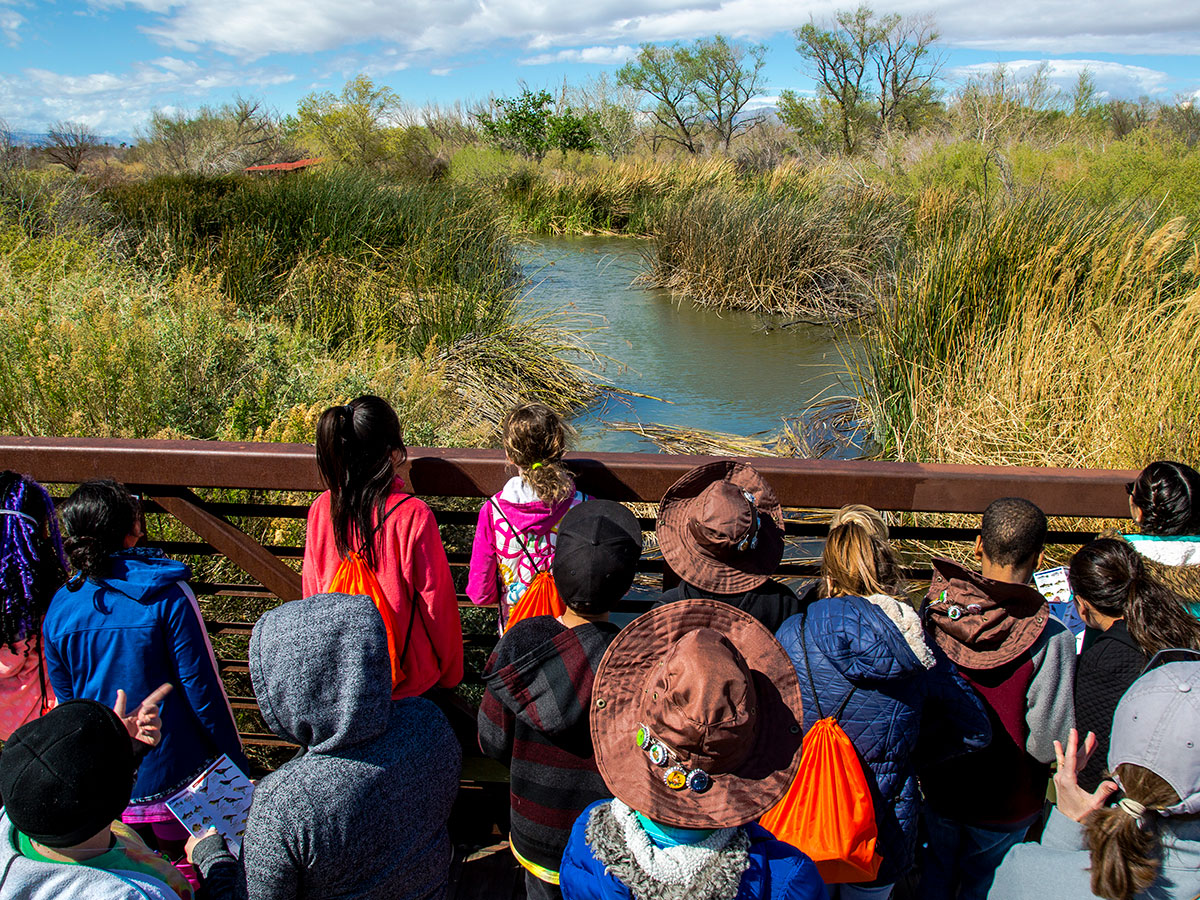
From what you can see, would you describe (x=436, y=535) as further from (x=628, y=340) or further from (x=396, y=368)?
(x=628, y=340)

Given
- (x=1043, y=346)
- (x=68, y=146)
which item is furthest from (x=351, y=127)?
(x=1043, y=346)

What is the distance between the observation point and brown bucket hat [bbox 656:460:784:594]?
1827 mm

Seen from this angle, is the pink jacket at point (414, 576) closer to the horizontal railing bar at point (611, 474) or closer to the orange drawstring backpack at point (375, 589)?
the orange drawstring backpack at point (375, 589)

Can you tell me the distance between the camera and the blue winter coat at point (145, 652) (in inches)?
70.6

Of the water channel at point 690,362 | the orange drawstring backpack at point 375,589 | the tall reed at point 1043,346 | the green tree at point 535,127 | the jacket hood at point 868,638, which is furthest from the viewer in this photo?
the green tree at point 535,127

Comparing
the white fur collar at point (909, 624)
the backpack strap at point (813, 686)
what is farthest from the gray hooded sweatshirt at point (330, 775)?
the white fur collar at point (909, 624)

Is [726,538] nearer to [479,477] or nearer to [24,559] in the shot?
[479,477]

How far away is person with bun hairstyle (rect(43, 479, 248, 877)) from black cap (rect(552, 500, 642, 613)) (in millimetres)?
893

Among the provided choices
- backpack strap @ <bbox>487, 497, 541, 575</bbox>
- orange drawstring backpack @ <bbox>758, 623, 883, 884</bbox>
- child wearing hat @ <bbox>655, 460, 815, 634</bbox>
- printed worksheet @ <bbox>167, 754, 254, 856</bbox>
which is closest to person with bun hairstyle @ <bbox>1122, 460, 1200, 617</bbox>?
child wearing hat @ <bbox>655, 460, 815, 634</bbox>

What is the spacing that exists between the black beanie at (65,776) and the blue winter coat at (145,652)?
540mm

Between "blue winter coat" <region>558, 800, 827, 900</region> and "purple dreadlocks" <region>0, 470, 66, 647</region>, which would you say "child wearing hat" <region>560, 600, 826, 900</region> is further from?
"purple dreadlocks" <region>0, 470, 66, 647</region>

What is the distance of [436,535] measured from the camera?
6.59ft

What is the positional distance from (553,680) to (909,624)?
2.39ft

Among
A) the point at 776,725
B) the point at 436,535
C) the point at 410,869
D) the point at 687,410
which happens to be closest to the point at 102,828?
the point at 410,869
